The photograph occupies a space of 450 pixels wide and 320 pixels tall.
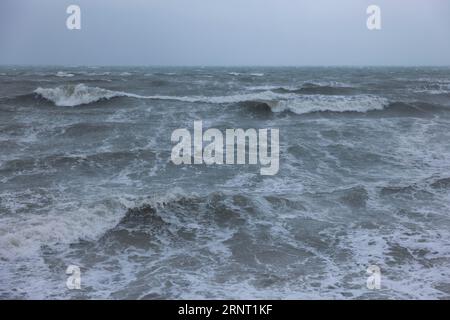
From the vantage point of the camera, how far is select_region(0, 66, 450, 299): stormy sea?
4988mm

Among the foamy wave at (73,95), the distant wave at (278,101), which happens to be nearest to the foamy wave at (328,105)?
the distant wave at (278,101)

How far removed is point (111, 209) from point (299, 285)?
3.57 metres

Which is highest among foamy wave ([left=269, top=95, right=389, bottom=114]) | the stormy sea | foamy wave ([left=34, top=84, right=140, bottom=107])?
foamy wave ([left=34, top=84, right=140, bottom=107])

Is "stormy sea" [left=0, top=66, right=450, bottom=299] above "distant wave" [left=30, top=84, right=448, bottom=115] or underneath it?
underneath

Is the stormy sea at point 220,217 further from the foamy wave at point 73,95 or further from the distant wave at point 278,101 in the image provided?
the foamy wave at point 73,95

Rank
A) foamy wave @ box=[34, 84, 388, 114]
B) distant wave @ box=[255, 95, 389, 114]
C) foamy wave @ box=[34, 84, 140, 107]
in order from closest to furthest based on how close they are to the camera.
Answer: distant wave @ box=[255, 95, 389, 114] < foamy wave @ box=[34, 84, 388, 114] < foamy wave @ box=[34, 84, 140, 107]

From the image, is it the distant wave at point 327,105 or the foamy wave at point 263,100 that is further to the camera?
the foamy wave at point 263,100

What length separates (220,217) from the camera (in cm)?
717

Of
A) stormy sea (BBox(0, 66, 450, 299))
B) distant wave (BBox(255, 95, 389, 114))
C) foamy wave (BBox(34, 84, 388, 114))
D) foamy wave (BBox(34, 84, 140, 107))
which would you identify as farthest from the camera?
foamy wave (BBox(34, 84, 140, 107))

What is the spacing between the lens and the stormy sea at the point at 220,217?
4.99m

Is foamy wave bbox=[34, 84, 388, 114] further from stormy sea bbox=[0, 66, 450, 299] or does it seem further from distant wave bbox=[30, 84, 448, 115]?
stormy sea bbox=[0, 66, 450, 299]

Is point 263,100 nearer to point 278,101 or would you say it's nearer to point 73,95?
point 278,101

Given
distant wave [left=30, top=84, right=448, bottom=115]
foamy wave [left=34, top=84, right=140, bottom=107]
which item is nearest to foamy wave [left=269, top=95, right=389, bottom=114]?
distant wave [left=30, top=84, right=448, bottom=115]

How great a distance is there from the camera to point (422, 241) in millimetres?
6156
